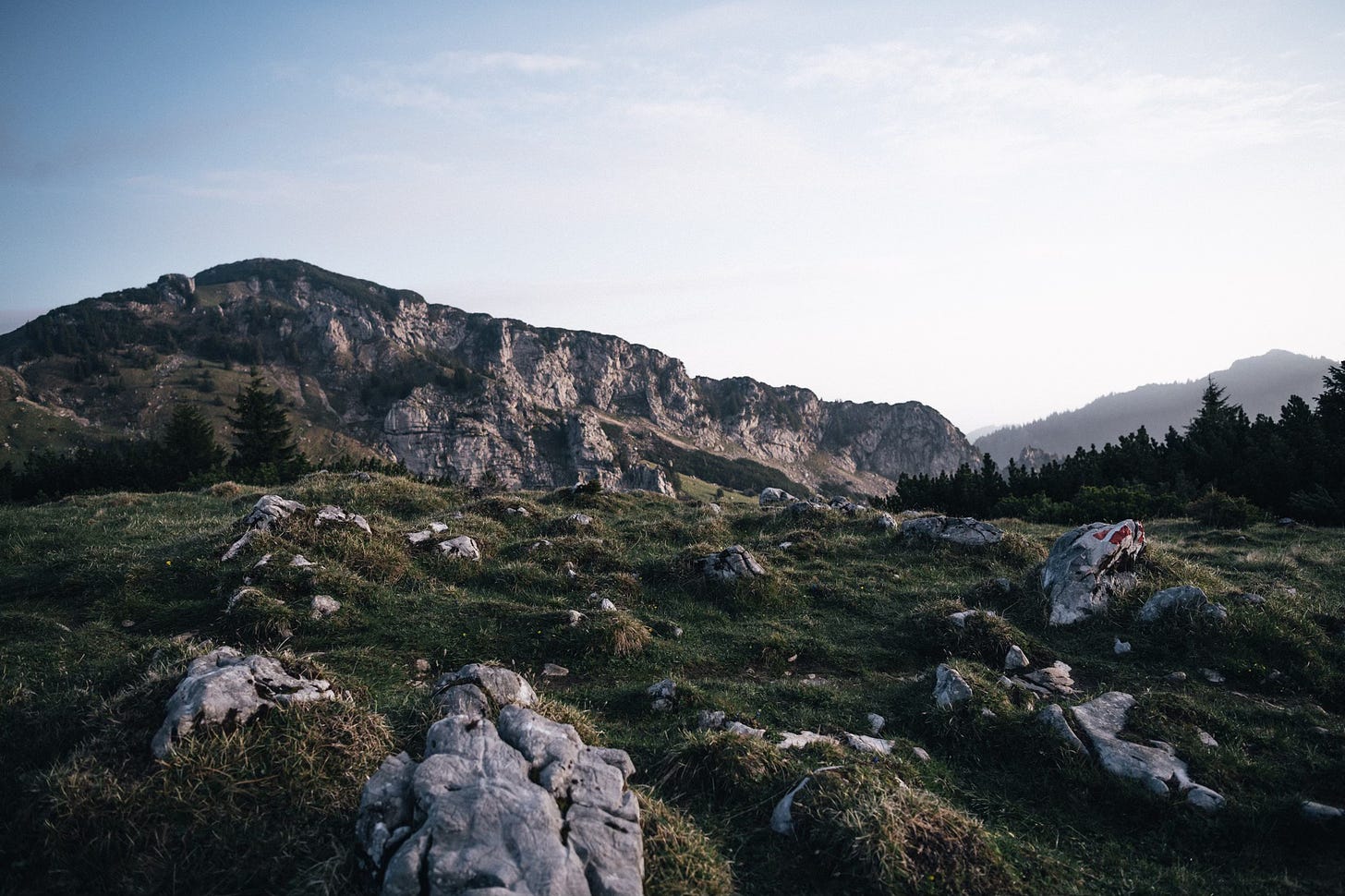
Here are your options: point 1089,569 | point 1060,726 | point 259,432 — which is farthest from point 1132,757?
point 259,432

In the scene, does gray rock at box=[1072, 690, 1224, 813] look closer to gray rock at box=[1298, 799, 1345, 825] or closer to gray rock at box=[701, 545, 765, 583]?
gray rock at box=[1298, 799, 1345, 825]

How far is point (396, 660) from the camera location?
10.3m

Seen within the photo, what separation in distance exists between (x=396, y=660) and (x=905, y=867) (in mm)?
8432

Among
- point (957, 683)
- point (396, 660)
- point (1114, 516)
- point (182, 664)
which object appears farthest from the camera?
point (1114, 516)

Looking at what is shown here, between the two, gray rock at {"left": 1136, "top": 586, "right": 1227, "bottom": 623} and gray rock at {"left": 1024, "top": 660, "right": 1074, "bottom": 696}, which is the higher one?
gray rock at {"left": 1136, "top": 586, "right": 1227, "bottom": 623}

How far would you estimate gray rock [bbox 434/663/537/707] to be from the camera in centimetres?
746

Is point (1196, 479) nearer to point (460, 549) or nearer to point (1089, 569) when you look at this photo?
point (1089, 569)

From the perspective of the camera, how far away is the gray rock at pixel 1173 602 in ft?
38.2

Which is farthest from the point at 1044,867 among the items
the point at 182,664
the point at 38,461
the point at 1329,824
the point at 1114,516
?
the point at 38,461

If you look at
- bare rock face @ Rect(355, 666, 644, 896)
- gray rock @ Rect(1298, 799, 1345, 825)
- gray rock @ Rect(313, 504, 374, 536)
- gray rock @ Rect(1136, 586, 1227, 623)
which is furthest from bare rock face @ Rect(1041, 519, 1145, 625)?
gray rock @ Rect(313, 504, 374, 536)

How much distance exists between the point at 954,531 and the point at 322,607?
16994 mm

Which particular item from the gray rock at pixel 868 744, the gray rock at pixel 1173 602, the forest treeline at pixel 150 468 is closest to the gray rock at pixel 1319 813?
the gray rock at pixel 868 744

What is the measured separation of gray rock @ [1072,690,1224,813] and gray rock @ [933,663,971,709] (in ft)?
4.52

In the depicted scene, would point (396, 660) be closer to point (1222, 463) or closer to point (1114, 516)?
→ point (1114, 516)
